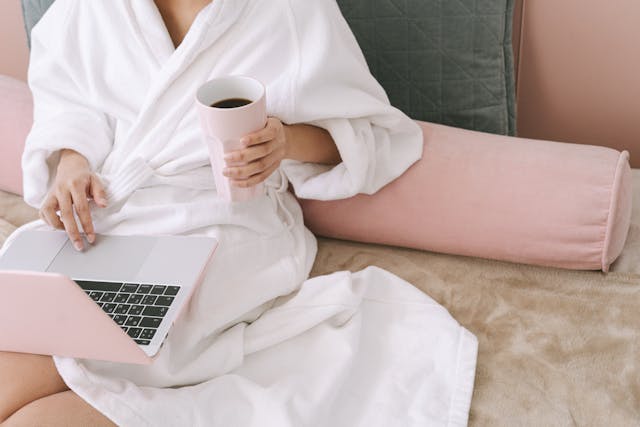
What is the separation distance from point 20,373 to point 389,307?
575 mm

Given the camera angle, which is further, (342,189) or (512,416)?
(342,189)

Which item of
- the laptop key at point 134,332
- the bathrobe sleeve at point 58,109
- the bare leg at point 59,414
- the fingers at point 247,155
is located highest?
the fingers at point 247,155

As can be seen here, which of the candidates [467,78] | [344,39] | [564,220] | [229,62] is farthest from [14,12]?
[564,220]

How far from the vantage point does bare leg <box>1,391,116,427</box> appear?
935mm

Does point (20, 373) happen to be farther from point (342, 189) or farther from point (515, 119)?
point (515, 119)

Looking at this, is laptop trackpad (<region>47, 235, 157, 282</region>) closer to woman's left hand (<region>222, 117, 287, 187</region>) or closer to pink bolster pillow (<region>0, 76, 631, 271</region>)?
woman's left hand (<region>222, 117, 287, 187</region>)

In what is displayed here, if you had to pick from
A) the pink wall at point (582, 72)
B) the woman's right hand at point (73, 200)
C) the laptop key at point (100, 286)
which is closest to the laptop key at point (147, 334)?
the laptop key at point (100, 286)

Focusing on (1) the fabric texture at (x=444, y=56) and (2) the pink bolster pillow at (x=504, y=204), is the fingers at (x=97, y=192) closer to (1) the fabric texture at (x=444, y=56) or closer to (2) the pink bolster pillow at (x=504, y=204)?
(2) the pink bolster pillow at (x=504, y=204)

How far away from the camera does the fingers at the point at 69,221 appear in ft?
3.73

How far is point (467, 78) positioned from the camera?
1474 millimetres

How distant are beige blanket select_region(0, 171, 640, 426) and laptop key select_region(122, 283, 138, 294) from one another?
1.22ft

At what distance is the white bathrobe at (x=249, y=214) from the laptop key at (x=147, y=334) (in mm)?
80

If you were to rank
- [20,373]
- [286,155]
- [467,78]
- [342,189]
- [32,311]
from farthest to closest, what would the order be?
1. [467,78]
2. [342,189]
3. [286,155]
4. [20,373]
5. [32,311]

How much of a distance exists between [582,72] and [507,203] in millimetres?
462
